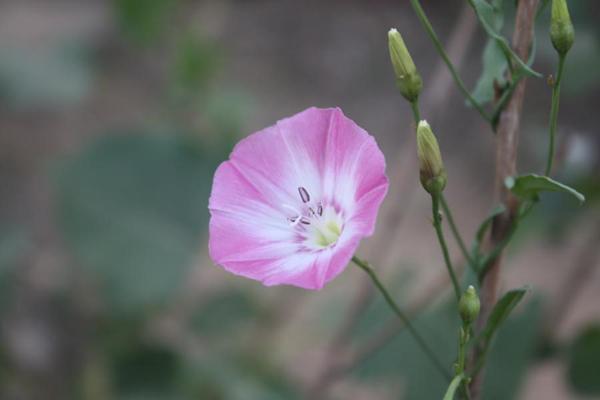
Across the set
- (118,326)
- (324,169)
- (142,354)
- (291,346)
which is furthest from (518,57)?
(291,346)

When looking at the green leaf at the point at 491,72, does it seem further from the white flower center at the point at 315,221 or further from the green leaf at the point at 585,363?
the green leaf at the point at 585,363

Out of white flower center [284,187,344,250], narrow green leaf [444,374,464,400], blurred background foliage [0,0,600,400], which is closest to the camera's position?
narrow green leaf [444,374,464,400]

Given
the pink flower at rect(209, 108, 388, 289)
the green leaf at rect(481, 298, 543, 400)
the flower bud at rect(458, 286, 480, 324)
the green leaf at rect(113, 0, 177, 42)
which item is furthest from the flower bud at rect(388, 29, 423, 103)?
the green leaf at rect(113, 0, 177, 42)

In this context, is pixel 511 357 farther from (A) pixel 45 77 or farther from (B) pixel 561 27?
(A) pixel 45 77

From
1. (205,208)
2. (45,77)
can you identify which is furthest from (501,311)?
(45,77)

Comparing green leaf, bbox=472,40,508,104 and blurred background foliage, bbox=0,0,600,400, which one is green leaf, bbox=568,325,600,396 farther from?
green leaf, bbox=472,40,508,104

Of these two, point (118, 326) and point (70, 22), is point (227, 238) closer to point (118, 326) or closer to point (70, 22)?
point (118, 326)

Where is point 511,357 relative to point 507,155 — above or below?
below
